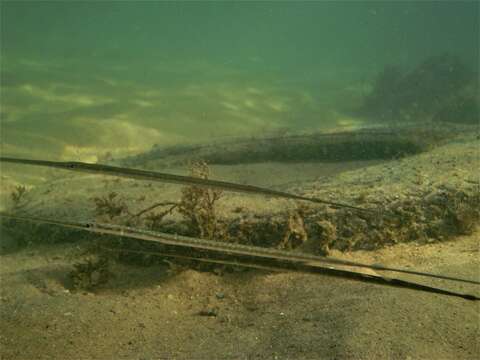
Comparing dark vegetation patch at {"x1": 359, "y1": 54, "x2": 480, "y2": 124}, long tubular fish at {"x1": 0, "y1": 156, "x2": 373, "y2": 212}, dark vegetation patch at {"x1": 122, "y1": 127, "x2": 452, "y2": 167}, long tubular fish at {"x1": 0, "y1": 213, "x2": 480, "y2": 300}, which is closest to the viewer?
long tubular fish at {"x1": 0, "y1": 213, "x2": 480, "y2": 300}

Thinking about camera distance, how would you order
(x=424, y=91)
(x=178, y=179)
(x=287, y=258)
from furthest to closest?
1. (x=424, y=91)
2. (x=178, y=179)
3. (x=287, y=258)

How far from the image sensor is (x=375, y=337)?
2.88m

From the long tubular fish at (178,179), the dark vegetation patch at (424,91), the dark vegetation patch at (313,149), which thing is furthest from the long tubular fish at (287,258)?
the dark vegetation patch at (424,91)

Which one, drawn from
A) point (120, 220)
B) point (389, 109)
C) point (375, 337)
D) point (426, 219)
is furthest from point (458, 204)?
point (389, 109)

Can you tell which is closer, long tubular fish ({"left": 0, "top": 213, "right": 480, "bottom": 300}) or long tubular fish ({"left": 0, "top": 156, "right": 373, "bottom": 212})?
long tubular fish ({"left": 0, "top": 213, "right": 480, "bottom": 300})

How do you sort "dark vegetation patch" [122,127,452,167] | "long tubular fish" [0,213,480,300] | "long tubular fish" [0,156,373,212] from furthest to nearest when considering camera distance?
"dark vegetation patch" [122,127,452,167], "long tubular fish" [0,156,373,212], "long tubular fish" [0,213,480,300]

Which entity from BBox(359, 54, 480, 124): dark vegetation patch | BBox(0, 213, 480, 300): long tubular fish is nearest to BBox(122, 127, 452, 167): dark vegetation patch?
BBox(0, 213, 480, 300): long tubular fish

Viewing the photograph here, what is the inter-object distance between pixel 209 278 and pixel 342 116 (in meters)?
16.5

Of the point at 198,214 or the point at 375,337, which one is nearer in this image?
the point at 375,337

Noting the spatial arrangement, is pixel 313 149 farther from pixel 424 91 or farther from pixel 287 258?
pixel 424 91

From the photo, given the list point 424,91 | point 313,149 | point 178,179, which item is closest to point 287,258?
point 178,179

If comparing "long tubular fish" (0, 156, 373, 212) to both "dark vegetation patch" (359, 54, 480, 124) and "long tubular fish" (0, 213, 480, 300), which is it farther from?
"dark vegetation patch" (359, 54, 480, 124)

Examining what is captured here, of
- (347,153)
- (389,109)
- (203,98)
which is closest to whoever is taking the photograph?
(347,153)

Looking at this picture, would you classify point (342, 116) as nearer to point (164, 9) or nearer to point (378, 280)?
point (378, 280)
